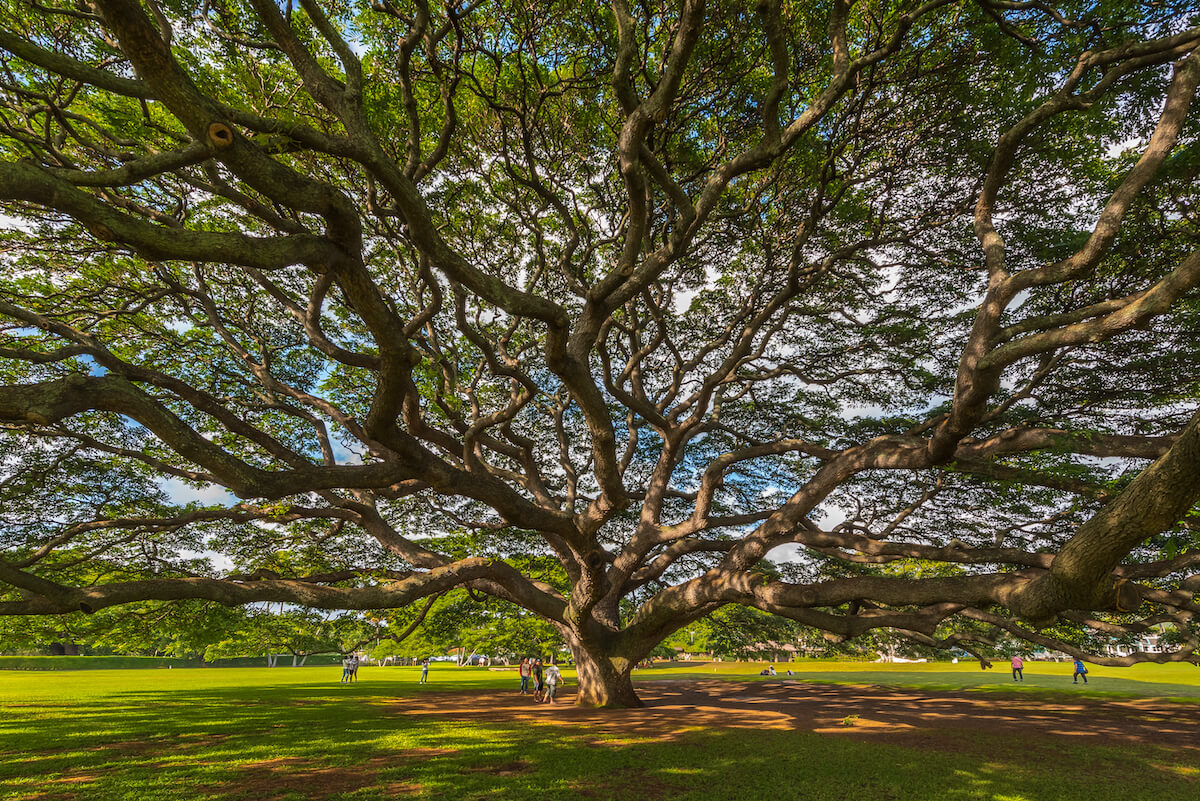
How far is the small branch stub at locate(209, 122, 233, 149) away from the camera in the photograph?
3295mm

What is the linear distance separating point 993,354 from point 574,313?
335 inches

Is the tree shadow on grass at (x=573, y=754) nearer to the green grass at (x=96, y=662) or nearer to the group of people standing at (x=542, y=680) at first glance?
the group of people standing at (x=542, y=680)

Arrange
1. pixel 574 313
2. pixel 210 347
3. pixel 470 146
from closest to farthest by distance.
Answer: pixel 470 146
pixel 210 347
pixel 574 313

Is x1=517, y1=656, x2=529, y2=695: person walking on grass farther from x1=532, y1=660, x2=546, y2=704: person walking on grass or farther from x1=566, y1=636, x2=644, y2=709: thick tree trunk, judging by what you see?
x1=566, y1=636, x2=644, y2=709: thick tree trunk

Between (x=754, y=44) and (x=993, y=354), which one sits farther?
(x=754, y=44)

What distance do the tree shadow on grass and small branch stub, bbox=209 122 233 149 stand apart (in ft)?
19.9

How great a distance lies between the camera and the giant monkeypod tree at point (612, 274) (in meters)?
4.68

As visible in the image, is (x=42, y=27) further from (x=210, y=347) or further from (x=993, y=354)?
(x=993, y=354)

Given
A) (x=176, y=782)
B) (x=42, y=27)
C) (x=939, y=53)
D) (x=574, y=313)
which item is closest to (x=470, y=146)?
(x=574, y=313)

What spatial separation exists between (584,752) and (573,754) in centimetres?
22

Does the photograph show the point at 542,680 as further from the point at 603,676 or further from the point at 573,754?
the point at 573,754

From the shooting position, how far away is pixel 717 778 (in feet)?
19.9

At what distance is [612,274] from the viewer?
5.98 metres

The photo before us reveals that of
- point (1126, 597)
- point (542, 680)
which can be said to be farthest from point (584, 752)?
point (542, 680)
